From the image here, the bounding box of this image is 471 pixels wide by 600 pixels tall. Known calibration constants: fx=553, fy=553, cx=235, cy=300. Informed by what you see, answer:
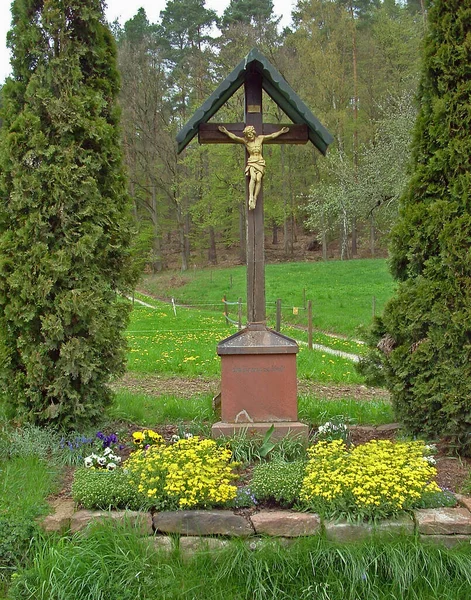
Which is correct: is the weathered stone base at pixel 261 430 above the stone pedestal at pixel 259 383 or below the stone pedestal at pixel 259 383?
below

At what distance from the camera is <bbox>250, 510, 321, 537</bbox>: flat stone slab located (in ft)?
10.9

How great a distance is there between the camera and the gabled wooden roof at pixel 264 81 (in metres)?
4.71

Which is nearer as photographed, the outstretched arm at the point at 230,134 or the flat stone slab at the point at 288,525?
the flat stone slab at the point at 288,525

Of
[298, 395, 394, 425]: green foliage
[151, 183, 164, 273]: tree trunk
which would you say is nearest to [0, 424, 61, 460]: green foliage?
[298, 395, 394, 425]: green foliage

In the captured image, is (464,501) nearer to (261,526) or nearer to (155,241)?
(261,526)

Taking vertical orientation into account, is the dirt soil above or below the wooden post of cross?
below

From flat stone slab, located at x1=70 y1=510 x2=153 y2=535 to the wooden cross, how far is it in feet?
6.78

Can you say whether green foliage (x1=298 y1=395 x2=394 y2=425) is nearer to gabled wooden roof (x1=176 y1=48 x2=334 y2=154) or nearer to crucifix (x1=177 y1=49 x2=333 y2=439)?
crucifix (x1=177 y1=49 x2=333 y2=439)

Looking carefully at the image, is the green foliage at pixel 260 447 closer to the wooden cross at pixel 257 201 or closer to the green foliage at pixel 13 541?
the wooden cross at pixel 257 201

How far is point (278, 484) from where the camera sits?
3605 millimetres

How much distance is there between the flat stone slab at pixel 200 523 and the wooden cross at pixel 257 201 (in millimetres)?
1961

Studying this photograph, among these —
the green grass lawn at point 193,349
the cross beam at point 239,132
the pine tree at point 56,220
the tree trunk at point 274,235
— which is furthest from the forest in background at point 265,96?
the pine tree at point 56,220

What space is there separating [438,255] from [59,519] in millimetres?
3526

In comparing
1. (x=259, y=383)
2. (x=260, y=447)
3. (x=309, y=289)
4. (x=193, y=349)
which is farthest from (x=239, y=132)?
(x=309, y=289)
